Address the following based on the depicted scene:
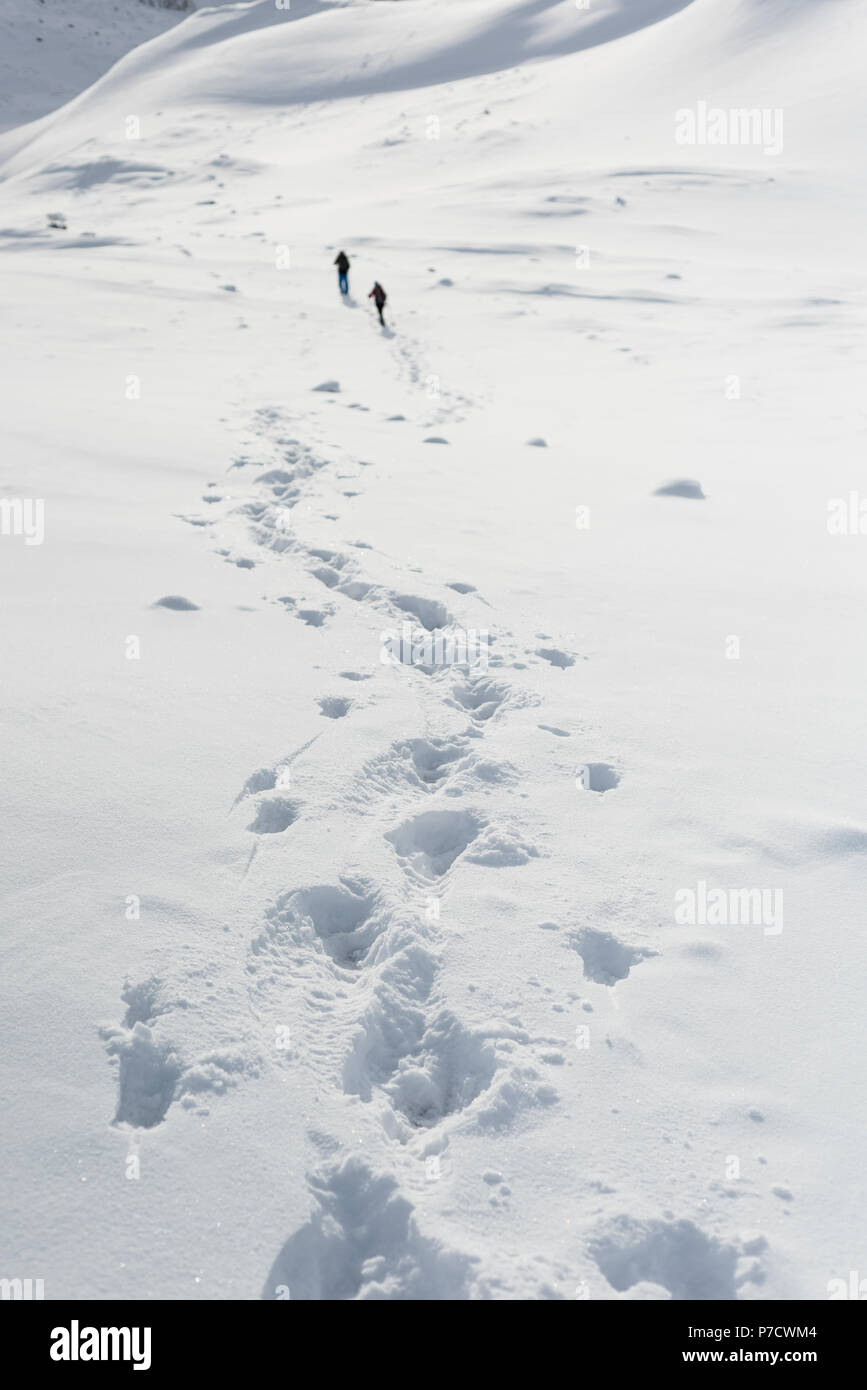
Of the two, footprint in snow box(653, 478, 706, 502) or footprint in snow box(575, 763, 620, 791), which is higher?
footprint in snow box(653, 478, 706, 502)

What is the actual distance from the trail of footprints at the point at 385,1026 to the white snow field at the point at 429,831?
12 millimetres

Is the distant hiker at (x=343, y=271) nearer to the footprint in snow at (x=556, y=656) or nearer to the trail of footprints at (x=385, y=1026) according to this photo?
the footprint in snow at (x=556, y=656)

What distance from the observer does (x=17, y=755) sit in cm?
398

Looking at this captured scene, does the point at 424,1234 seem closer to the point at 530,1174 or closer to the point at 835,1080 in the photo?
the point at 530,1174

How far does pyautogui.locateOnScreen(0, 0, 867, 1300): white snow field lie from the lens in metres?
2.61

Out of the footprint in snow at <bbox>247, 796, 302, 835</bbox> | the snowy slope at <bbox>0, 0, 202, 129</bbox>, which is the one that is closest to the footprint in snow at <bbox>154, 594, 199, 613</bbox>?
the footprint in snow at <bbox>247, 796, 302, 835</bbox>

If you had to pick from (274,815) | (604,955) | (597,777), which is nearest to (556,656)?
(597,777)

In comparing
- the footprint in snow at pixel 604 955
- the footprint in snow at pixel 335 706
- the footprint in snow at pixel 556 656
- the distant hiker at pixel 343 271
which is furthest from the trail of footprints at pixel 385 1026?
the distant hiker at pixel 343 271

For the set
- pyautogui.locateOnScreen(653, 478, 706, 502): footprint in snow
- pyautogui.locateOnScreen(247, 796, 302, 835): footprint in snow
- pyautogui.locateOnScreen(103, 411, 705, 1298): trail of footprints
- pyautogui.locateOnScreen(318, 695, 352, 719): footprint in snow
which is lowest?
pyautogui.locateOnScreen(103, 411, 705, 1298): trail of footprints

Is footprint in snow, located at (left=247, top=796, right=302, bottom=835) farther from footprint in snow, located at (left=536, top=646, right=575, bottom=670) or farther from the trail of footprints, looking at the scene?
footprint in snow, located at (left=536, top=646, right=575, bottom=670)

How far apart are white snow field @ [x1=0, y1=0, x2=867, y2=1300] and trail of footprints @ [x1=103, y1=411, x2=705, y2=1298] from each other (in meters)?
0.01

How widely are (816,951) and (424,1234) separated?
177 cm

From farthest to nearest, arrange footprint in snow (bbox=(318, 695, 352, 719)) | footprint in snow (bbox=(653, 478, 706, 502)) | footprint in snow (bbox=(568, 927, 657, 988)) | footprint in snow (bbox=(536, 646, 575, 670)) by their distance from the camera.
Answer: footprint in snow (bbox=(653, 478, 706, 502)) < footprint in snow (bbox=(536, 646, 575, 670)) < footprint in snow (bbox=(318, 695, 352, 719)) < footprint in snow (bbox=(568, 927, 657, 988))
